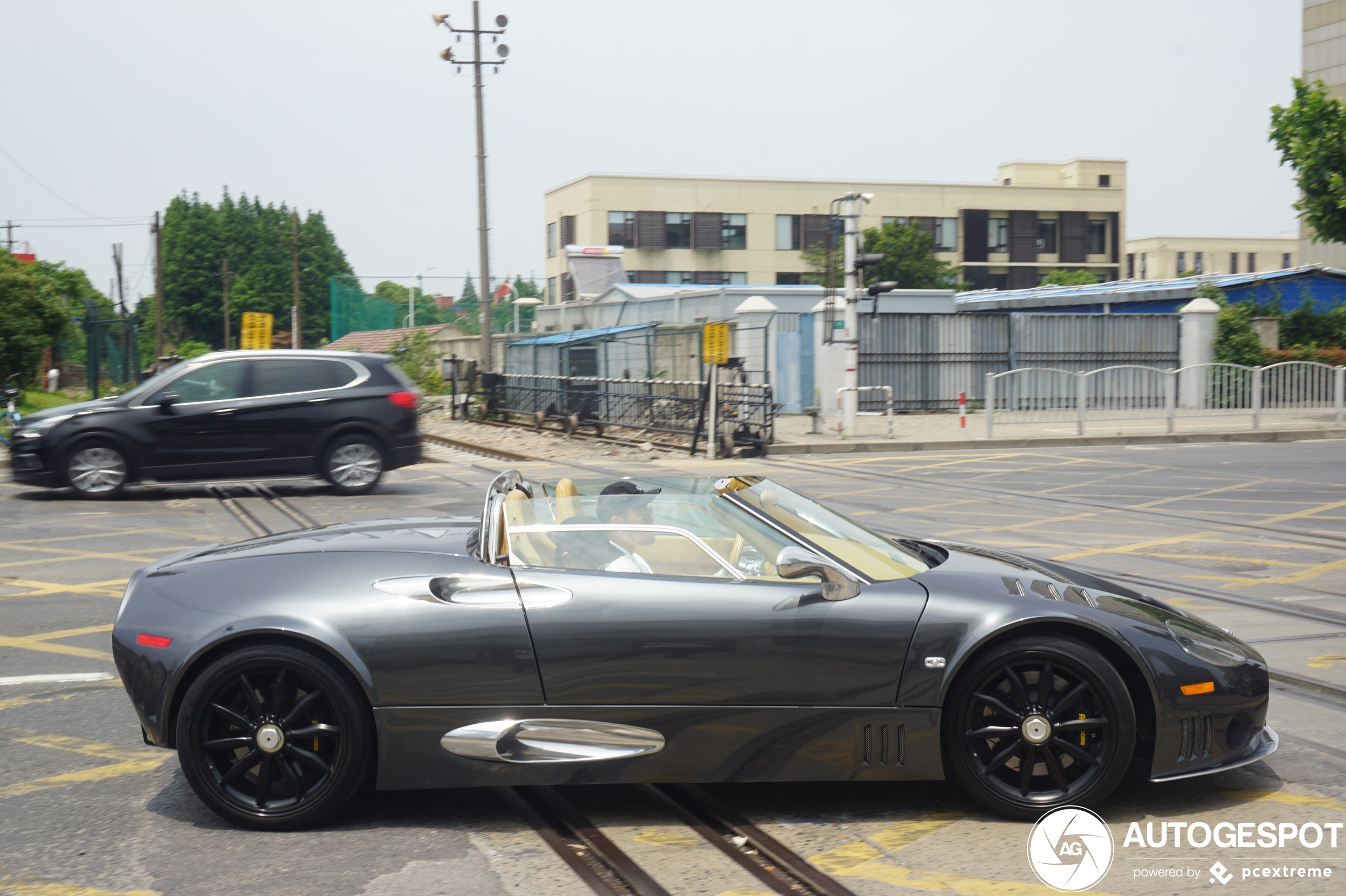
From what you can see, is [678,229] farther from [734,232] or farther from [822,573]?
[822,573]

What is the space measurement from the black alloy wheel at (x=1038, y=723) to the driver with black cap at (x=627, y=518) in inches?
45.5

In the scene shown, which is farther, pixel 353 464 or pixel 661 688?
pixel 353 464

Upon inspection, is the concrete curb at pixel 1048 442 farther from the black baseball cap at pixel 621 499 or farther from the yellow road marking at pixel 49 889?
the yellow road marking at pixel 49 889

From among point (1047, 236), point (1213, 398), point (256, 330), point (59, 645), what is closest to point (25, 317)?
point (256, 330)

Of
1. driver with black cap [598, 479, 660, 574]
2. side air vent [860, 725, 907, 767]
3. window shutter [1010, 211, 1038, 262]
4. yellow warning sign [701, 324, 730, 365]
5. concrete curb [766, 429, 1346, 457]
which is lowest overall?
concrete curb [766, 429, 1346, 457]

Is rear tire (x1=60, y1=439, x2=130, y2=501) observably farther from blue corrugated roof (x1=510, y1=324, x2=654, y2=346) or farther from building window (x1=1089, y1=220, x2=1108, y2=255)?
building window (x1=1089, y1=220, x2=1108, y2=255)

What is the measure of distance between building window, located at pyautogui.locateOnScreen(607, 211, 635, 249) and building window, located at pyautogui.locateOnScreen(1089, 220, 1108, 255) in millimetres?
30199

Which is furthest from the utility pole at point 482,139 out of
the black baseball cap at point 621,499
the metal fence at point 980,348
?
the black baseball cap at point 621,499

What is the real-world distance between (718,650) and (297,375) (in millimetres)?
10980

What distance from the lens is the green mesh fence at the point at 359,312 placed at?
59.9m

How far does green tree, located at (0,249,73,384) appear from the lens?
96.2ft

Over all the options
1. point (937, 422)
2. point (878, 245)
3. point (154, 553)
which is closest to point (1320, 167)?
point (937, 422)

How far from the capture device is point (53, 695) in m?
5.61

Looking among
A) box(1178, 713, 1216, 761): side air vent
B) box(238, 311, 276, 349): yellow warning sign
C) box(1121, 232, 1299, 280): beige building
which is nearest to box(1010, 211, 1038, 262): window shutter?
box(1121, 232, 1299, 280): beige building
